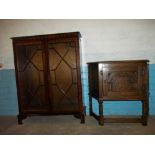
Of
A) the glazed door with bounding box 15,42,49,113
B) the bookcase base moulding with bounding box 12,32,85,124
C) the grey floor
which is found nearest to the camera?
the grey floor

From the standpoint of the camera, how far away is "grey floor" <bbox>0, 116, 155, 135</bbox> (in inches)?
89.1

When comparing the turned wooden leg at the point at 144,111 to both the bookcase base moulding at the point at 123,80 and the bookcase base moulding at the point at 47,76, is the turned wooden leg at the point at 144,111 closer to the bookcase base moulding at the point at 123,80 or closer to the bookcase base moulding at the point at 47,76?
the bookcase base moulding at the point at 123,80

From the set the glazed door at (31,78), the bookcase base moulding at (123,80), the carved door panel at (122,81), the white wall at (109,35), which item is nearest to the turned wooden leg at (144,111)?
the bookcase base moulding at (123,80)

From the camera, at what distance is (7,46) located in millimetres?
3146

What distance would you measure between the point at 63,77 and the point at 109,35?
3.74 ft

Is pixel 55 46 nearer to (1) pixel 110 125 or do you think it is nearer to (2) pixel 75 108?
(2) pixel 75 108

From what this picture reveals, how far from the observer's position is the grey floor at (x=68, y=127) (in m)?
2.26

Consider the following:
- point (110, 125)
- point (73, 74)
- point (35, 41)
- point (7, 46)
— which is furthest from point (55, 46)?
point (110, 125)

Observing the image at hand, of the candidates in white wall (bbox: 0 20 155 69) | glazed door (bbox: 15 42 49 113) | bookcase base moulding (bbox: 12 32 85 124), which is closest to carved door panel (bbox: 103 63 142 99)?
bookcase base moulding (bbox: 12 32 85 124)

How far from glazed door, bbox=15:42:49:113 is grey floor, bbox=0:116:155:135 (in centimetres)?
27

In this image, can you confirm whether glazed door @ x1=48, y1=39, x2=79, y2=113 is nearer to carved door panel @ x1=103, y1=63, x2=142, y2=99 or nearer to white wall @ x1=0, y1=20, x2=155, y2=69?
white wall @ x1=0, y1=20, x2=155, y2=69

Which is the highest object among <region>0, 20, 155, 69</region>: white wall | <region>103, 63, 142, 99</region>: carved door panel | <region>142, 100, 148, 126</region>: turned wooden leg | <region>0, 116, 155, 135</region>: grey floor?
<region>0, 20, 155, 69</region>: white wall

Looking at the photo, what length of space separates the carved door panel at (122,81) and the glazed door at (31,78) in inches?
41.4

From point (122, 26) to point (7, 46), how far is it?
2.27 m
